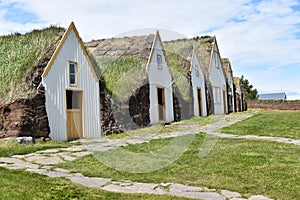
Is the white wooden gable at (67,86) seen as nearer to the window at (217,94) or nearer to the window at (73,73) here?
the window at (73,73)

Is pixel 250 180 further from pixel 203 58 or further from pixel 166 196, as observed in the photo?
pixel 203 58

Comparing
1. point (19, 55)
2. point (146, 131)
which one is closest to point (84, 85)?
point (19, 55)

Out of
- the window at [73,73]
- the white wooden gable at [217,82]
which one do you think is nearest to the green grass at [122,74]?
the window at [73,73]

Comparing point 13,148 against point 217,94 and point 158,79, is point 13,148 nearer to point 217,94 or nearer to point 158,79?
point 158,79

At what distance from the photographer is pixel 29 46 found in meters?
12.6

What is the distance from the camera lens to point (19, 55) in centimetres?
1226

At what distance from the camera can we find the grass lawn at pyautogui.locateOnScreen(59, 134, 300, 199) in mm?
5410

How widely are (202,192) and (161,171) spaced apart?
158cm

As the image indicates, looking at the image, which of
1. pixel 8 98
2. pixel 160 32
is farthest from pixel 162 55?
pixel 8 98

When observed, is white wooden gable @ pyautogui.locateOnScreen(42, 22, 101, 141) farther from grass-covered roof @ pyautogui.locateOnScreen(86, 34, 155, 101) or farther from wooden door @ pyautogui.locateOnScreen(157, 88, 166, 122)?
wooden door @ pyautogui.locateOnScreen(157, 88, 166, 122)

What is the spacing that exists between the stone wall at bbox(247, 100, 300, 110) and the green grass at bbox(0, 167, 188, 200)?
35.9 m

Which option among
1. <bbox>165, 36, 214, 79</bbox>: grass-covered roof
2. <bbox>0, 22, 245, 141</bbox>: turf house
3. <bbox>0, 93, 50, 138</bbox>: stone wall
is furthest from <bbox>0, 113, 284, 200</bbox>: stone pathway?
<bbox>165, 36, 214, 79</bbox>: grass-covered roof

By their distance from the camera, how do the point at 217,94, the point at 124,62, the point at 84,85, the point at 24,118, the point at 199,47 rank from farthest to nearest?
the point at 217,94, the point at 199,47, the point at 124,62, the point at 84,85, the point at 24,118

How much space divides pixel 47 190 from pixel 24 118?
20.1ft
